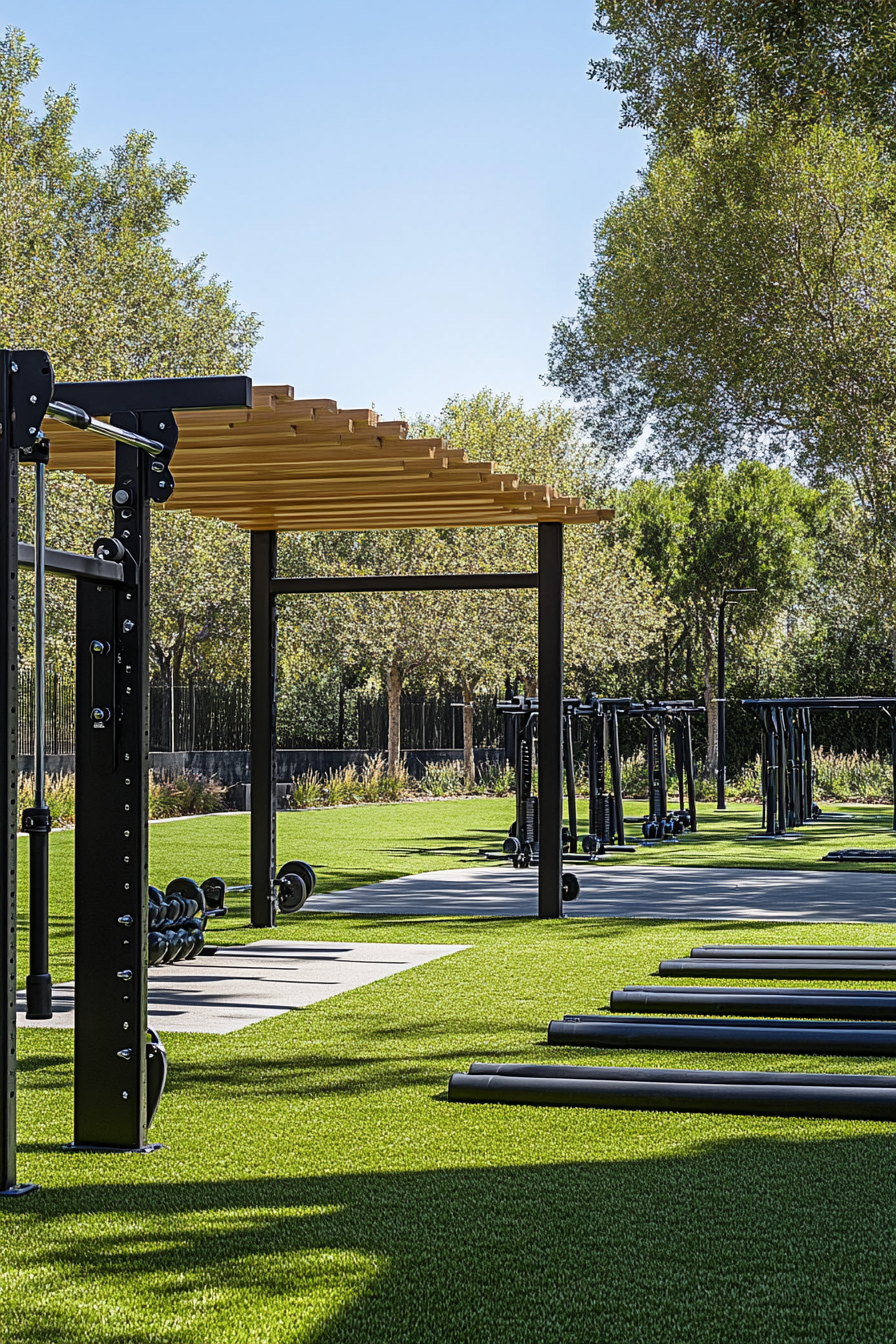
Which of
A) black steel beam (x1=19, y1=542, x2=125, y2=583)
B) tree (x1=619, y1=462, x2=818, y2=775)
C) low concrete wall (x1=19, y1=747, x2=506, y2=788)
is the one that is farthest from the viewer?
tree (x1=619, y1=462, x2=818, y2=775)

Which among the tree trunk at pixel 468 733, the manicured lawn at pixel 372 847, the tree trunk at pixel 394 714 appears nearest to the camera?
the manicured lawn at pixel 372 847

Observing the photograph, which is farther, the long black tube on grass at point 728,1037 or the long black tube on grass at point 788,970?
the long black tube on grass at point 788,970

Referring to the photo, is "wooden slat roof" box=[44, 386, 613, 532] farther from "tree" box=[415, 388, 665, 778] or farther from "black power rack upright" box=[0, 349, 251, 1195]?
"tree" box=[415, 388, 665, 778]

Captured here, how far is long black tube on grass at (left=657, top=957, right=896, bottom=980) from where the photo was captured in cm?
800

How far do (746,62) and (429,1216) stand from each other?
11.8 m

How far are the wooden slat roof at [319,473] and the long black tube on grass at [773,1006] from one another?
3.04 metres

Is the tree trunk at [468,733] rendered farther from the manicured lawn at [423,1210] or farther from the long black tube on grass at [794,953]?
the manicured lawn at [423,1210]

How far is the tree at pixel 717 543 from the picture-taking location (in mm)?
41688

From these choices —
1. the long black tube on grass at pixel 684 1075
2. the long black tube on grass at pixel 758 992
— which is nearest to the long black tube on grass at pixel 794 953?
the long black tube on grass at pixel 758 992

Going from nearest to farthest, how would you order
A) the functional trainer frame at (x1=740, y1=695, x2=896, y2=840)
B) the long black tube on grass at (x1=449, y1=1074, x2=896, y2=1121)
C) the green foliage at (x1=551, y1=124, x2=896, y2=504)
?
the long black tube on grass at (x1=449, y1=1074, x2=896, y2=1121) < the green foliage at (x1=551, y1=124, x2=896, y2=504) < the functional trainer frame at (x1=740, y1=695, x2=896, y2=840)

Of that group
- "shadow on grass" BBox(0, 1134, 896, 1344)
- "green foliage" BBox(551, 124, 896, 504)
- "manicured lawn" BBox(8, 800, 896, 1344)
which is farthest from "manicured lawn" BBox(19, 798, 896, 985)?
"green foliage" BBox(551, 124, 896, 504)

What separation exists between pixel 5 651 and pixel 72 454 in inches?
158

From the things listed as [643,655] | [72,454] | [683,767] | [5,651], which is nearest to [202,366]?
[643,655]

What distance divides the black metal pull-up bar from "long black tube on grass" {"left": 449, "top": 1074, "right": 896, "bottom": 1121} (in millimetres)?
2667
